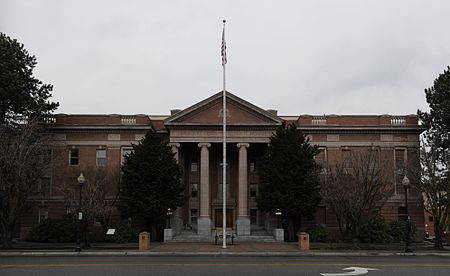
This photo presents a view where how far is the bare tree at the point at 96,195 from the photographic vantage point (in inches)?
1495

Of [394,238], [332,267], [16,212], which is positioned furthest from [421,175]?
[16,212]

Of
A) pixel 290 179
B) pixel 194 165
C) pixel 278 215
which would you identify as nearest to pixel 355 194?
pixel 290 179

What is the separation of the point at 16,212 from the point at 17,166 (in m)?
3.93

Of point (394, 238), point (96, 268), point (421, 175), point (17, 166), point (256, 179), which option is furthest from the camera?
point (256, 179)

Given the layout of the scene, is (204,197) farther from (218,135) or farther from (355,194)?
(355,194)

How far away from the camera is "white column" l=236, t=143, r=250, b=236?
4712 centimetres

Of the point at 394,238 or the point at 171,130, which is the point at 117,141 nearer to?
the point at 171,130

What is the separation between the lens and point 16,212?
36688 mm

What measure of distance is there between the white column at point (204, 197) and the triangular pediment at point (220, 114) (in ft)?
8.97

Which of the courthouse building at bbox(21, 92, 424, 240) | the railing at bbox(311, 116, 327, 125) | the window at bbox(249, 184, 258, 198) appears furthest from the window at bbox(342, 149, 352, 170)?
the window at bbox(249, 184, 258, 198)

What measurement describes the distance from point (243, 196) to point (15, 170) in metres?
21.6

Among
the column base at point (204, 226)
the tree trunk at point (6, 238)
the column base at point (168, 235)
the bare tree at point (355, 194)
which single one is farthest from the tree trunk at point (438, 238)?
the tree trunk at point (6, 238)

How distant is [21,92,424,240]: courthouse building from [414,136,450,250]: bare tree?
8.84 m

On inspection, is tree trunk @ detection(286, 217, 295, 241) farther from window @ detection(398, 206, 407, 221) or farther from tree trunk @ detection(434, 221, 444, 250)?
tree trunk @ detection(434, 221, 444, 250)
